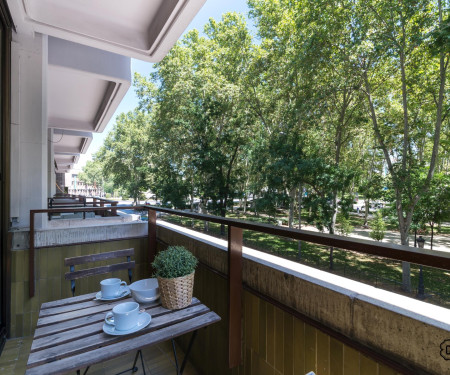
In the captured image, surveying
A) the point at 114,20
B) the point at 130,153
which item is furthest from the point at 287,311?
the point at 130,153

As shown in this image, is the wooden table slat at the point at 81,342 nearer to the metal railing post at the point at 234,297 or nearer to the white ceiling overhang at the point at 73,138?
the metal railing post at the point at 234,297

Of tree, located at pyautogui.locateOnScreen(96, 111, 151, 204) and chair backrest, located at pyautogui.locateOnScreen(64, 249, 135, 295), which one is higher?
tree, located at pyautogui.locateOnScreen(96, 111, 151, 204)

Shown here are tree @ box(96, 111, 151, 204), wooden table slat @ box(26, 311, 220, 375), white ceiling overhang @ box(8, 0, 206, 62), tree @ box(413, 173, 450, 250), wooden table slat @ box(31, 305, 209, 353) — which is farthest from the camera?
tree @ box(96, 111, 151, 204)

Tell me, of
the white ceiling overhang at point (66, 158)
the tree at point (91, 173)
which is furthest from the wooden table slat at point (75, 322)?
the tree at point (91, 173)

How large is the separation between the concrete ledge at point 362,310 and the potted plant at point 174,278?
1.26ft

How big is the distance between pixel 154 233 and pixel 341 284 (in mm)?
2365

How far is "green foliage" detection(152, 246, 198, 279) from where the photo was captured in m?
1.48

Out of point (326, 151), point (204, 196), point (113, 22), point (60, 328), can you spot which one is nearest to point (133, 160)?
point (204, 196)

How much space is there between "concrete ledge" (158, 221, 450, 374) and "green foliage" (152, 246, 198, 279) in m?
0.38

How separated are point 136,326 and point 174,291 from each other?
0.27m

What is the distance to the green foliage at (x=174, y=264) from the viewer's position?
1479mm

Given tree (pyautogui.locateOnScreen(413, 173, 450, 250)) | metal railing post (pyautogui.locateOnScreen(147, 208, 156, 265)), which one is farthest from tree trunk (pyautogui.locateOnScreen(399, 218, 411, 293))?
metal railing post (pyautogui.locateOnScreen(147, 208, 156, 265))

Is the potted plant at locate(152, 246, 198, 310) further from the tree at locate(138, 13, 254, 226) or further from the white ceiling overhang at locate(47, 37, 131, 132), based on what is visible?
the tree at locate(138, 13, 254, 226)

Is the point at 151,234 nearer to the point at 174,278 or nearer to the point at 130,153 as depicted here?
the point at 174,278
